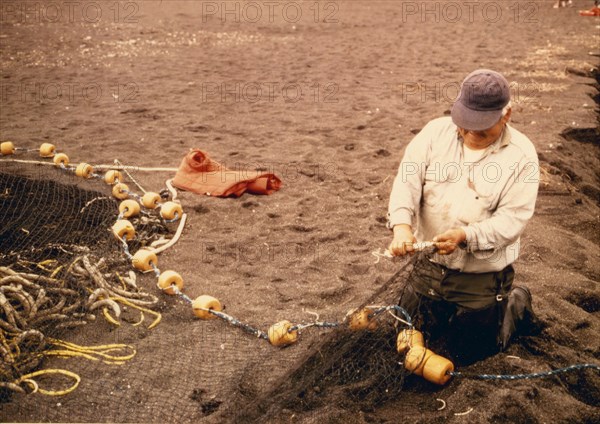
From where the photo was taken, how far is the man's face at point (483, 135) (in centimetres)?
319

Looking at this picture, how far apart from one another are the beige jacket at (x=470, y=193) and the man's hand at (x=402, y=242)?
6 centimetres

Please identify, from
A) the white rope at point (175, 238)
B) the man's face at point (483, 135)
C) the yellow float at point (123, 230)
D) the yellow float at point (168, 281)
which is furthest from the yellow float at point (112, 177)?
the man's face at point (483, 135)

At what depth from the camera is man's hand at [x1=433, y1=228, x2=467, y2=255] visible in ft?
10.3

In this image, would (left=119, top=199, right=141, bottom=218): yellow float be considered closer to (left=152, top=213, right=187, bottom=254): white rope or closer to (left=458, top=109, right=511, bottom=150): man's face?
(left=152, top=213, right=187, bottom=254): white rope

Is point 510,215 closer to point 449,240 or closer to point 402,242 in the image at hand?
point 449,240

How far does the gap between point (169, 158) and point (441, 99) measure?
184 inches

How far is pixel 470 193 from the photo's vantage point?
3.32m

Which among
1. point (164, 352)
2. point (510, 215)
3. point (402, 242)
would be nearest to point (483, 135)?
point (510, 215)

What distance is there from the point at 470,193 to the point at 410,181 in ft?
1.18

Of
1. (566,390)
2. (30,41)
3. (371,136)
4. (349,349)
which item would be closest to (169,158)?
(371,136)

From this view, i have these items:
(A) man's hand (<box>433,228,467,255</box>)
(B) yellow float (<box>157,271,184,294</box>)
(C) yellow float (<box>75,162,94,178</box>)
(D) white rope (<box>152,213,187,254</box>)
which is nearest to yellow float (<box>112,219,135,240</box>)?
(D) white rope (<box>152,213,187,254</box>)

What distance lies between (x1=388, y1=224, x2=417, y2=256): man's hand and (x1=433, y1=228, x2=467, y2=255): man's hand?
0.15 meters

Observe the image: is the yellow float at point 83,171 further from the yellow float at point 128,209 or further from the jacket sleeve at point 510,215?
the jacket sleeve at point 510,215

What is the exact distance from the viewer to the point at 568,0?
18.9 metres
